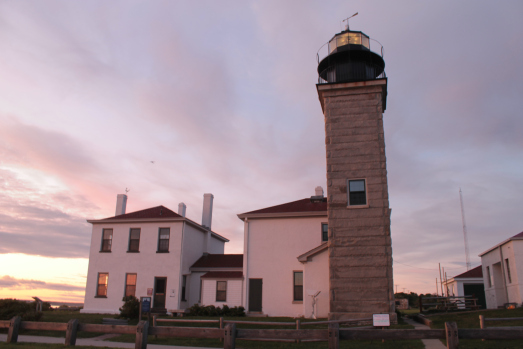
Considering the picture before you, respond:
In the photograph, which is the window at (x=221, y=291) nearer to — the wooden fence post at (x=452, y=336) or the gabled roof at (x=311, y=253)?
the gabled roof at (x=311, y=253)

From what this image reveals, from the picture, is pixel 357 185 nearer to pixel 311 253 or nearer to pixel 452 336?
pixel 311 253

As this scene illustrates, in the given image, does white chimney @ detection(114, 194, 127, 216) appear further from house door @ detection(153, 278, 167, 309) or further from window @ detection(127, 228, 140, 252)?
house door @ detection(153, 278, 167, 309)

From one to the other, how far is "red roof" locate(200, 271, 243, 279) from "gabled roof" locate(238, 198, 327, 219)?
350 cm

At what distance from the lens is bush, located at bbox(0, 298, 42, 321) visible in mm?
15711

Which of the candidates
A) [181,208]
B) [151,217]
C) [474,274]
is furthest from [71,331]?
[474,274]

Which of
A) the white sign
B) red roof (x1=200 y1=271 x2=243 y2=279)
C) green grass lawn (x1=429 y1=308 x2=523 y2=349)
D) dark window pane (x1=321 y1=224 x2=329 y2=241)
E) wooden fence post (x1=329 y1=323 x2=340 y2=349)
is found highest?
dark window pane (x1=321 y1=224 x2=329 y2=241)

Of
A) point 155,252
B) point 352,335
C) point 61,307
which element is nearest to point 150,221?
point 155,252

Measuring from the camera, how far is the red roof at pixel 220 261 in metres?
27.7

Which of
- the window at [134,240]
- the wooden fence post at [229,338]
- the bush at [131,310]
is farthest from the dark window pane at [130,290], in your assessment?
the wooden fence post at [229,338]

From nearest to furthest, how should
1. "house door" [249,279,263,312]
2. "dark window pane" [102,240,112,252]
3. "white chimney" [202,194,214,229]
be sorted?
1. "house door" [249,279,263,312]
2. "dark window pane" [102,240,112,252]
3. "white chimney" [202,194,214,229]

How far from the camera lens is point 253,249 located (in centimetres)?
2561

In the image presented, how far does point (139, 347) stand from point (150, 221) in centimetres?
1969

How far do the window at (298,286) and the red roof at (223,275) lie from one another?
→ 3387 millimetres

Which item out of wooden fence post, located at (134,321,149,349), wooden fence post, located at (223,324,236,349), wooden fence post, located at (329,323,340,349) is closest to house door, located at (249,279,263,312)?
wooden fence post, located at (134,321,149,349)
